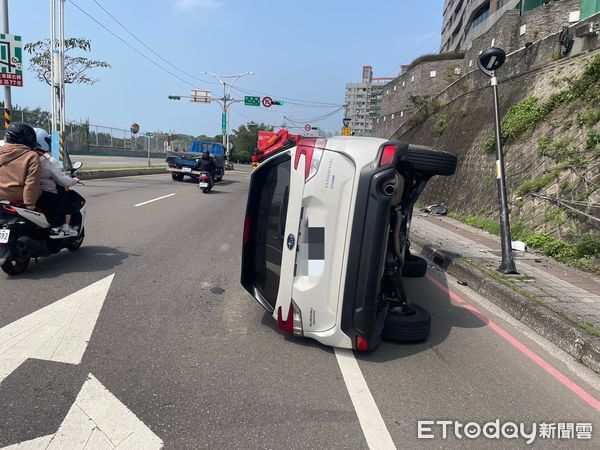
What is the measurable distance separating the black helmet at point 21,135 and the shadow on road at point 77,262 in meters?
1.59

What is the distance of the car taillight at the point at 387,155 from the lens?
3.51 m

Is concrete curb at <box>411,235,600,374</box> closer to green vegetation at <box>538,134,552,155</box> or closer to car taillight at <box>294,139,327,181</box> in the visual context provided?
car taillight at <box>294,139,327,181</box>

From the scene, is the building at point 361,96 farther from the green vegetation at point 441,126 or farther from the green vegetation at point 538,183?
the green vegetation at point 538,183

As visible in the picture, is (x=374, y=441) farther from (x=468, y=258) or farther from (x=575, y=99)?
(x=575, y=99)

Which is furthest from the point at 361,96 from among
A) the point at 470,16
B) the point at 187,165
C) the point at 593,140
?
the point at 593,140

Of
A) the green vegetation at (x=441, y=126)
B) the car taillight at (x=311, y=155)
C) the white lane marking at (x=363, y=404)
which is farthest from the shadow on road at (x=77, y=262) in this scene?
the green vegetation at (x=441, y=126)

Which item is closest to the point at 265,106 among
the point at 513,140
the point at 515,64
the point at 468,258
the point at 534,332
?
the point at 515,64

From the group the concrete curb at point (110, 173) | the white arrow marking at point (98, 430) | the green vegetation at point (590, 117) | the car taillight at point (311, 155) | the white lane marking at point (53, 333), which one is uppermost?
the green vegetation at point (590, 117)

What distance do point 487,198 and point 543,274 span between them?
6.05 m

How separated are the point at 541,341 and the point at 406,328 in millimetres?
1543

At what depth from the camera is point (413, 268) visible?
21.0ft

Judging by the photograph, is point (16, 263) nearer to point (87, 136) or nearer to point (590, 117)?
point (590, 117)

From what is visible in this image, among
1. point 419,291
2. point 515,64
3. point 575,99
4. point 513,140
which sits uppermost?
point 515,64

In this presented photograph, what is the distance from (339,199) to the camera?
3.59 m
